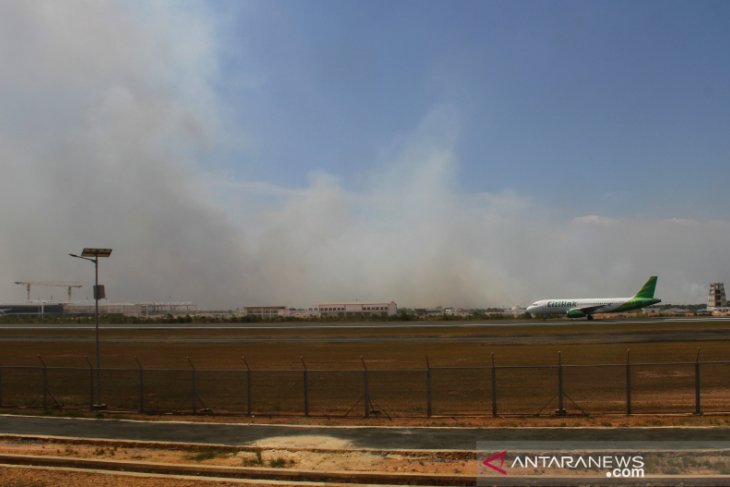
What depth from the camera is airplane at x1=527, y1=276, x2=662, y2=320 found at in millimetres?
99312

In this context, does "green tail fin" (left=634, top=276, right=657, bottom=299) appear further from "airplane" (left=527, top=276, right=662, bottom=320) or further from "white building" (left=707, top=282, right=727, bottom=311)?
"white building" (left=707, top=282, right=727, bottom=311)

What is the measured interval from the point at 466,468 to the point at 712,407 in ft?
40.5

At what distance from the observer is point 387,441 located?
16.1 m

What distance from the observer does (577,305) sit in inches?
4126

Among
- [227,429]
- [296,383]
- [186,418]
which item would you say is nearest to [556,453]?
[227,429]

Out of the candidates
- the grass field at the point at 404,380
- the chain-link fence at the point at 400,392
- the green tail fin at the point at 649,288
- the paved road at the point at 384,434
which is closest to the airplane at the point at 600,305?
the green tail fin at the point at 649,288

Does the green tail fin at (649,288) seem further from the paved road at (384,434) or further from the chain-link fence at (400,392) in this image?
the paved road at (384,434)

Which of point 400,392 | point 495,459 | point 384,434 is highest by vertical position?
point 495,459

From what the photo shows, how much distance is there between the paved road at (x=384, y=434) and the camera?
15344mm

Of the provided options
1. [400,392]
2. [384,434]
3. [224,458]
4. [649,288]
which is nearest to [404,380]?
[400,392]

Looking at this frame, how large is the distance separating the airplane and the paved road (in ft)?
284

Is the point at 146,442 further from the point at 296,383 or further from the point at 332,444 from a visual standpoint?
the point at 296,383

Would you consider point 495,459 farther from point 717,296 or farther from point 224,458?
point 717,296

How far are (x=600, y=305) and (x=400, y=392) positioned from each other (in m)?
85.8
